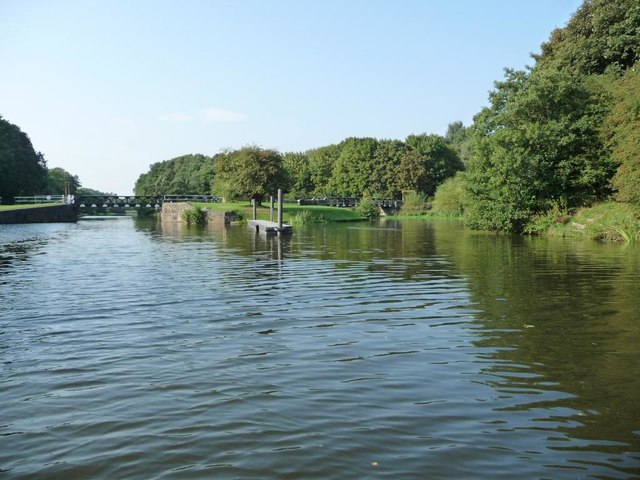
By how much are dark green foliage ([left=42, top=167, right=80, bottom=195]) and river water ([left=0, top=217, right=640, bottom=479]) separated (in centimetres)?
11209

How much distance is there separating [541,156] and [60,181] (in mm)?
137804

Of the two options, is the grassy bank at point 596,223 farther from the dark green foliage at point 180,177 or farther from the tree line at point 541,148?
the dark green foliage at point 180,177

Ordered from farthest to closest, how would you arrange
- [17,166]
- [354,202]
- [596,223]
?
[354,202]
[17,166]
[596,223]

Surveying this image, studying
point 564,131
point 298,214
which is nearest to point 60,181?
point 298,214

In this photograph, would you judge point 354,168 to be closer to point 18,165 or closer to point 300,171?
point 300,171

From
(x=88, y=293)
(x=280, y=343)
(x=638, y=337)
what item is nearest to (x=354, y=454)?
(x=280, y=343)

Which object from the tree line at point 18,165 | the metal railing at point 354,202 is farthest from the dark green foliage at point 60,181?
the metal railing at point 354,202

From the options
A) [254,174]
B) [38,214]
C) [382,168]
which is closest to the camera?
[38,214]

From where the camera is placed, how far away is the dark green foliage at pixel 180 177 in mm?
131375

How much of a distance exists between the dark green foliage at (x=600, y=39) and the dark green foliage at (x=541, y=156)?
5549mm

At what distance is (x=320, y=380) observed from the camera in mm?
6801

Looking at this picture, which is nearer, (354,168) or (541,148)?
(541,148)

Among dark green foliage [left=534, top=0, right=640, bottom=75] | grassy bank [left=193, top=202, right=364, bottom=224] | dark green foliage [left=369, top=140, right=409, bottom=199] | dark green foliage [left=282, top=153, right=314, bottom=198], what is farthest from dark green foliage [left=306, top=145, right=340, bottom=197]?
dark green foliage [left=534, top=0, right=640, bottom=75]

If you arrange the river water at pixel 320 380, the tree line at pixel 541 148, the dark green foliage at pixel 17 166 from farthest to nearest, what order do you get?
the dark green foliage at pixel 17 166 → the tree line at pixel 541 148 → the river water at pixel 320 380
